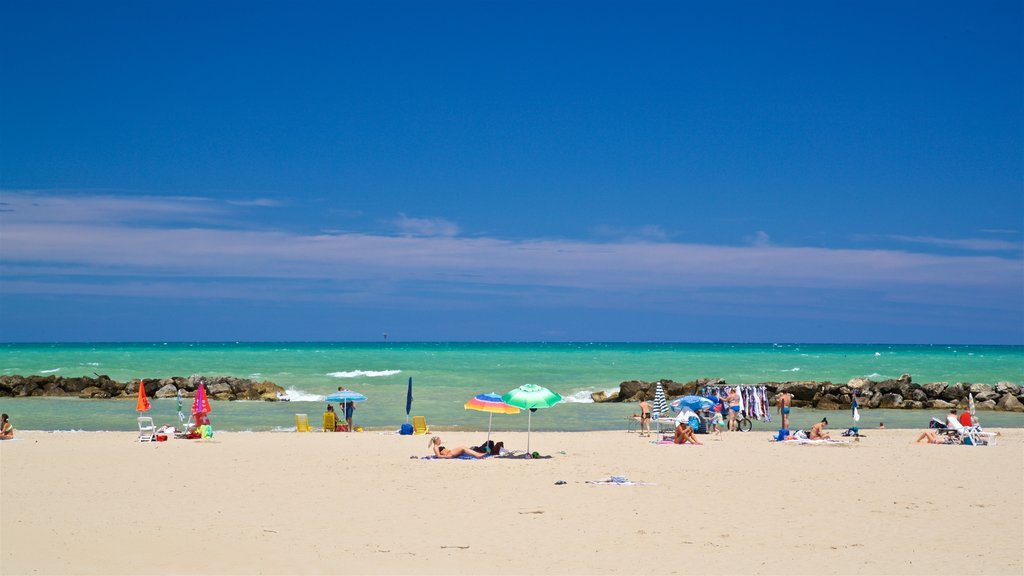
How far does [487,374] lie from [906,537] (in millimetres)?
52818

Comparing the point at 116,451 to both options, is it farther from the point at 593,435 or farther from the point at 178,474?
the point at 593,435

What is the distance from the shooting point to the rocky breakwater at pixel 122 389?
42.6m

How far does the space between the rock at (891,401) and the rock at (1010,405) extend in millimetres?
3685

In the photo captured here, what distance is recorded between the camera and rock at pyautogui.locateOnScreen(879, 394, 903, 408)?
130 feet

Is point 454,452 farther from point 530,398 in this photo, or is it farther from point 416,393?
point 416,393

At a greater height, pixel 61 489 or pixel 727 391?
pixel 727 391

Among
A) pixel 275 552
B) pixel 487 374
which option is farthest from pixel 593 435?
pixel 487 374

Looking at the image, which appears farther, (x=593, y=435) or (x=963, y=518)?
(x=593, y=435)

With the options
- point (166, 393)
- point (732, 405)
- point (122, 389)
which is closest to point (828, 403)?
point (732, 405)

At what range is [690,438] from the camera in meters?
23.2

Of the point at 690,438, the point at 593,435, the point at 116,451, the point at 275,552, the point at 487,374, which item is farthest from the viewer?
the point at 487,374

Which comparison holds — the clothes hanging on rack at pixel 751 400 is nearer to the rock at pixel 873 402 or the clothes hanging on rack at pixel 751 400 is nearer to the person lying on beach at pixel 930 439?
the person lying on beach at pixel 930 439

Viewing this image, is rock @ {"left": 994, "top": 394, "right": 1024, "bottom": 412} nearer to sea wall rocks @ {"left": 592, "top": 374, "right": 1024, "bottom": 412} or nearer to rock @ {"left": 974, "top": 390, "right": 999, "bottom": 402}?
sea wall rocks @ {"left": 592, "top": 374, "right": 1024, "bottom": 412}

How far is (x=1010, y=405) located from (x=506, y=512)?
32.3 meters
